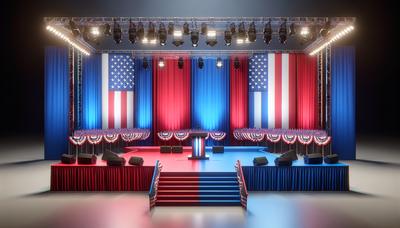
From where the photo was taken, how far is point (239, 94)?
17984mm

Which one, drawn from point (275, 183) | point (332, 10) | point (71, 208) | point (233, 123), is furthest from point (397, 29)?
point (71, 208)

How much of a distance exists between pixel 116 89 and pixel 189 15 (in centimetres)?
767

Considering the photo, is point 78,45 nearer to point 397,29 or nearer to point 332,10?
point 332,10

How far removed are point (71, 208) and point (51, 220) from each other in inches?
36.1

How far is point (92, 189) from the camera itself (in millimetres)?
9875

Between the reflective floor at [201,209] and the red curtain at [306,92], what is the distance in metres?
5.75

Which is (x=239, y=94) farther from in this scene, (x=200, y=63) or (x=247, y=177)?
(x=247, y=177)

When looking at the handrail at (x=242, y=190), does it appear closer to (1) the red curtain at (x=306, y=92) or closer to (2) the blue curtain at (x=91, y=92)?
(1) the red curtain at (x=306, y=92)

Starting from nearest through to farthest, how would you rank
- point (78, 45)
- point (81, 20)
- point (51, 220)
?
1. point (51, 220)
2. point (81, 20)
3. point (78, 45)

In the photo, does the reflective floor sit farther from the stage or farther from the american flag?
the american flag

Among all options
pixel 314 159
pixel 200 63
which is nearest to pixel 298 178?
pixel 314 159

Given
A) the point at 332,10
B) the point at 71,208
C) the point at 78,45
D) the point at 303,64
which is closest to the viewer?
the point at 71,208

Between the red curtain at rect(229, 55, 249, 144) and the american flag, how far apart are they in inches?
190

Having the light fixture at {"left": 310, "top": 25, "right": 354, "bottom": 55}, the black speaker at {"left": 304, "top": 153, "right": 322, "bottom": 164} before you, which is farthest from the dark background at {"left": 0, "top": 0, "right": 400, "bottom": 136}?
the black speaker at {"left": 304, "top": 153, "right": 322, "bottom": 164}
